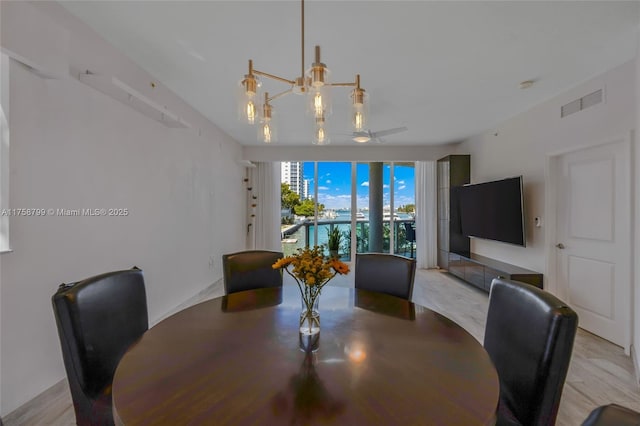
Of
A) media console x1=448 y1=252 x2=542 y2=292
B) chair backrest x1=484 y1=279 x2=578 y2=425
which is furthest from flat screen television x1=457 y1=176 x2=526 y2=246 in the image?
chair backrest x1=484 y1=279 x2=578 y2=425

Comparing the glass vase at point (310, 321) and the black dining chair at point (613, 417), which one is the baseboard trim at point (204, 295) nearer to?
the glass vase at point (310, 321)

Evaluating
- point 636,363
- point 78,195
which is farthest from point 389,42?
point 636,363

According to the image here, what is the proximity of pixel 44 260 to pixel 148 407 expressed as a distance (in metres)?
1.64

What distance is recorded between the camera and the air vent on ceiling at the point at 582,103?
266cm

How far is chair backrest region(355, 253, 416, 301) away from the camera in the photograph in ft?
6.19

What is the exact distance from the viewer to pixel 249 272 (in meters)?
2.10

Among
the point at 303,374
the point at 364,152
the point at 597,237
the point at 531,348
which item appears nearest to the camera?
the point at 303,374

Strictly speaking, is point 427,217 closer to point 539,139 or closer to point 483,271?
point 483,271

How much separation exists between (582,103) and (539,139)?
1.94ft

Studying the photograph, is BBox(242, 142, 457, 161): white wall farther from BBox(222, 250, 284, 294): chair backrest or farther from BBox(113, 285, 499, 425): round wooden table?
BBox(113, 285, 499, 425): round wooden table

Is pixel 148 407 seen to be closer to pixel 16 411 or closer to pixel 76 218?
pixel 16 411

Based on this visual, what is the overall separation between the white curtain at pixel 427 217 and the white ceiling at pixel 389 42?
8.40 feet

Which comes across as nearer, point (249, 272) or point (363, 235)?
point (249, 272)

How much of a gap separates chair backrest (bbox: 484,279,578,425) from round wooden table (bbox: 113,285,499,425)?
183 mm
